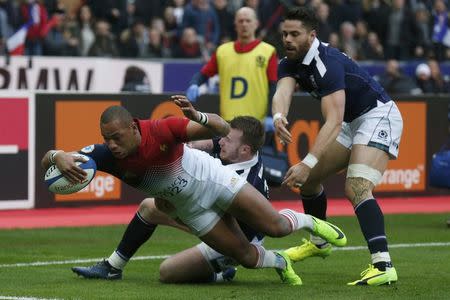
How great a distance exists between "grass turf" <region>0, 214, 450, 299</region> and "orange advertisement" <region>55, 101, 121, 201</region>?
2.22 metres

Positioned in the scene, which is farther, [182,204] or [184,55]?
[184,55]

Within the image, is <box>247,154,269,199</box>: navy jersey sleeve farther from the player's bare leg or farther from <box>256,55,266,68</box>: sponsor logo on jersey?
<box>256,55,266,68</box>: sponsor logo on jersey

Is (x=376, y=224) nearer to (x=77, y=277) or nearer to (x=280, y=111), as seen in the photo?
(x=280, y=111)

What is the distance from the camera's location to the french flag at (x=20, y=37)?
71.4 feet

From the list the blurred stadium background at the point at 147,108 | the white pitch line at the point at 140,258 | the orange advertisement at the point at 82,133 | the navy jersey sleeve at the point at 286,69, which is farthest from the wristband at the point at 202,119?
the orange advertisement at the point at 82,133

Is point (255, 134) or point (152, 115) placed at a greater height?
point (255, 134)

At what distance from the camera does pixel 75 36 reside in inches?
905

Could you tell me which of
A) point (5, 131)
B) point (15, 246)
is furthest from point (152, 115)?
point (15, 246)

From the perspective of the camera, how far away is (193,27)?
2414 centimetres

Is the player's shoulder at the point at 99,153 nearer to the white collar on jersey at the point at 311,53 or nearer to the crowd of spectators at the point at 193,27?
the white collar on jersey at the point at 311,53

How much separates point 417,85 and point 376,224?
47.9 feet

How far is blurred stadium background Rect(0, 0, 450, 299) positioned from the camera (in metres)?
11.0

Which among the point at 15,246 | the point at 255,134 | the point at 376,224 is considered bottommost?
the point at 15,246

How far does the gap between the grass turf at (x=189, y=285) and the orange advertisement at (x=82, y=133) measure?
7.28ft
